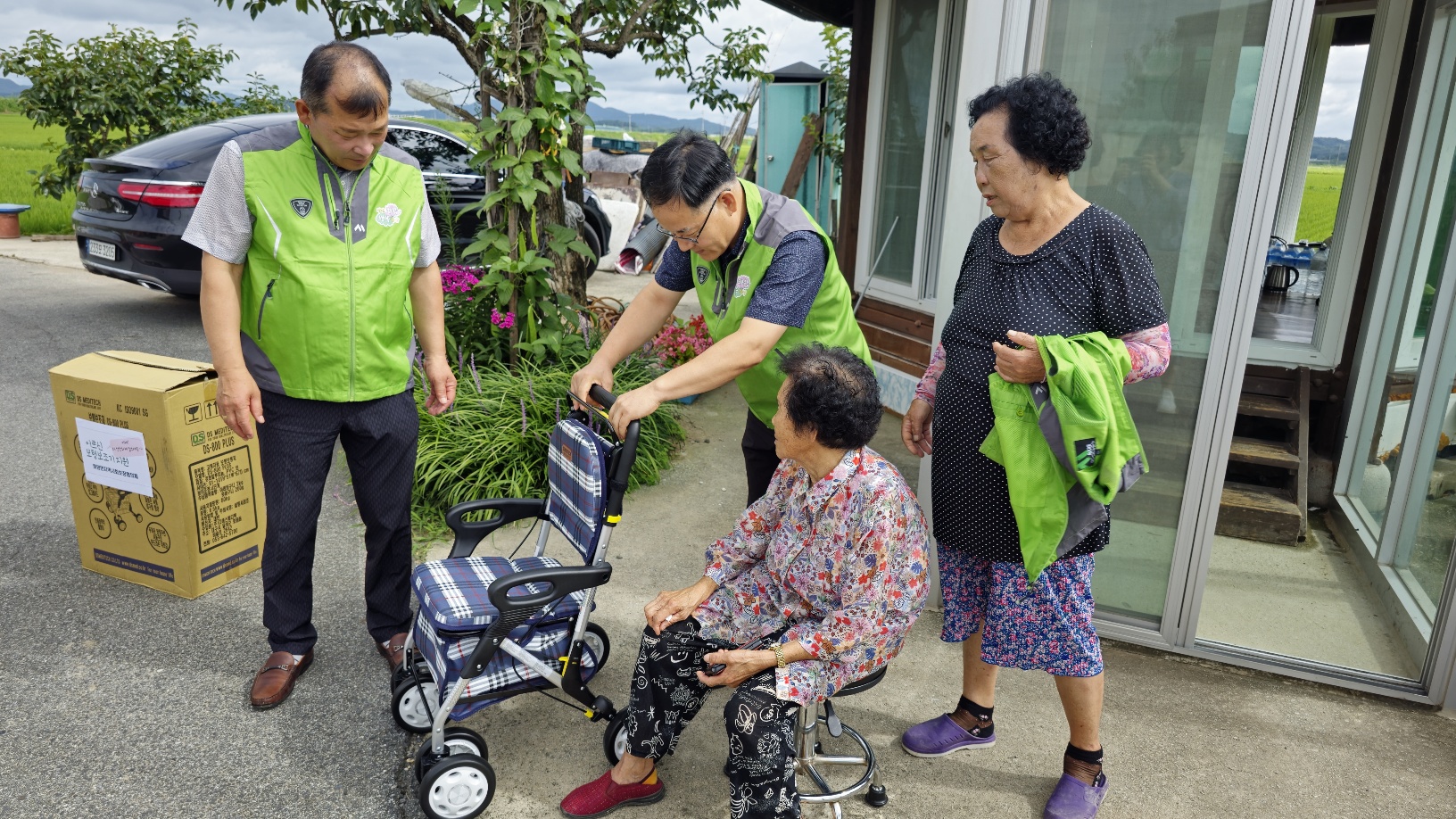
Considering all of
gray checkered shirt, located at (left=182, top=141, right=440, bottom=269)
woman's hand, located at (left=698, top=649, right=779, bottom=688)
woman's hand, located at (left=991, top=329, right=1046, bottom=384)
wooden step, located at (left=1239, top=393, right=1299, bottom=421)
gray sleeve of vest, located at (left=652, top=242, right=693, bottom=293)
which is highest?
gray checkered shirt, located at (left=182, top=141, right=440, bottom=269)

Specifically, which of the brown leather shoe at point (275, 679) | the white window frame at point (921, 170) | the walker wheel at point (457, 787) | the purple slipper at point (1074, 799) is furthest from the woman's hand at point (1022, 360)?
the white window frame at point (921, 170)

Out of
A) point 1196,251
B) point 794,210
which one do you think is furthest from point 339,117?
point 1196,251

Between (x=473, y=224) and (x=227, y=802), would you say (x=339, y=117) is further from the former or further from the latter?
(x=473, y=224)

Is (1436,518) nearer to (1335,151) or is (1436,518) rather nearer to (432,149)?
(1335,151)

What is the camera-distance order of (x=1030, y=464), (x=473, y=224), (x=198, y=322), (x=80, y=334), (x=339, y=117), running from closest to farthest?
(x=1030, y=464), (x=339, y=117), (x=80, y=334), (x=198, y=322), (x=473, y=224)

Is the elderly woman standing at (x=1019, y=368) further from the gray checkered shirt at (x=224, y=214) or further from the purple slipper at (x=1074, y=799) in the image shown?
the gray checkered shirt at (x=224, y=214)

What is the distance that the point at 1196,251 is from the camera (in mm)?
2730

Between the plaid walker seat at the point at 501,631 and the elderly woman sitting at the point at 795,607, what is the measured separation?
221mm

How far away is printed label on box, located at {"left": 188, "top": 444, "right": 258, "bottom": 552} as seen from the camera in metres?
3.14

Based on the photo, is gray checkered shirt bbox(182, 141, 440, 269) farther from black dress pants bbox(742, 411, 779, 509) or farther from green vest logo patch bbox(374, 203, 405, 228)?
black dress pants bbox(742, 411, 779, 509)

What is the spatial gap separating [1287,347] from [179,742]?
5.02 m

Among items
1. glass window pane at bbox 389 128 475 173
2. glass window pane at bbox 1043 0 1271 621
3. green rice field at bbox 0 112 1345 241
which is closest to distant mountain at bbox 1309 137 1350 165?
green rice field at bbox 0 112 1345 241

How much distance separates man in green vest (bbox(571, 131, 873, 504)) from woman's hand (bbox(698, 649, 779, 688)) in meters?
0.57

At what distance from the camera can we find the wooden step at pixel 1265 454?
417cm
